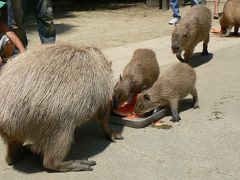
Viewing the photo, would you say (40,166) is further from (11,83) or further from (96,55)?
(96,55)

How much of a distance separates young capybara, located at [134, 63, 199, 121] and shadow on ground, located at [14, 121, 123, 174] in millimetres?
403

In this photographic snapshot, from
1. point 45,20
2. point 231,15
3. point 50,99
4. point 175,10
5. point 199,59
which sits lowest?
point 175,10

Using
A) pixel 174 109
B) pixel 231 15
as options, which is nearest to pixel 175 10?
pixel 231 15

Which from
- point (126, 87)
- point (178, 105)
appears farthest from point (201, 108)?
point (126, 87)

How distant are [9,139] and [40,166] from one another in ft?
1.23

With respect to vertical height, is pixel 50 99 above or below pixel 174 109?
above

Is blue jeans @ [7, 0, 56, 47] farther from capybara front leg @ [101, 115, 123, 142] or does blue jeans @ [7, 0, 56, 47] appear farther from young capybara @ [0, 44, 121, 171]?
capybara front leg @ [101, 115, 123, 142]

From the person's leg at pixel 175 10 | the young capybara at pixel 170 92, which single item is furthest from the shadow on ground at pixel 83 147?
the person's leg at pixel 175 10

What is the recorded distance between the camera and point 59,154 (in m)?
3.80

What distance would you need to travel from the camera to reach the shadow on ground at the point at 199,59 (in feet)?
24.4

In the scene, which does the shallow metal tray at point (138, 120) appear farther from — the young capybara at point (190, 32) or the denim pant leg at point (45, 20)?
the denim pant leg at point (45, 20)

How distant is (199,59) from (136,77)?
240 cm

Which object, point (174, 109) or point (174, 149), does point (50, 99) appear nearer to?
point (174, 149)

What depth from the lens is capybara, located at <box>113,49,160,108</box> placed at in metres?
5.28
